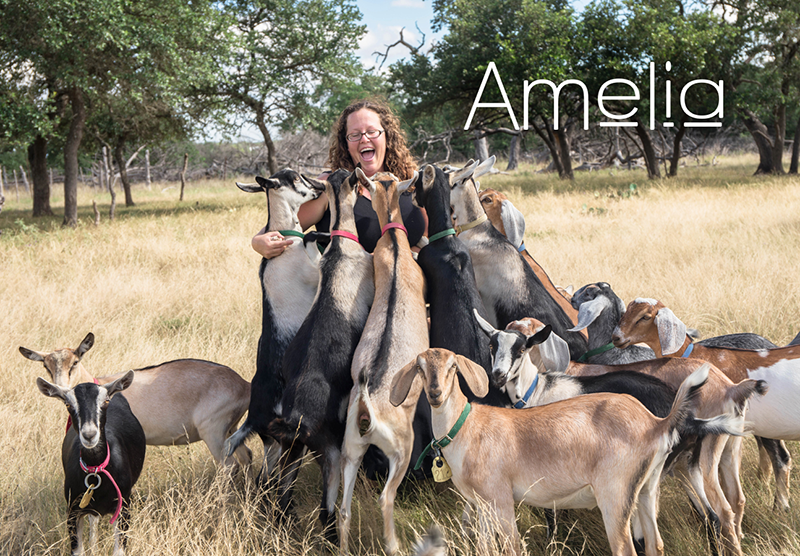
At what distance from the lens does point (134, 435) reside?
127 inches

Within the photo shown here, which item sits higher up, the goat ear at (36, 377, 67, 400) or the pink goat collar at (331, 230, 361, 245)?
the pink goat collar at (331, 230, 361, 245)

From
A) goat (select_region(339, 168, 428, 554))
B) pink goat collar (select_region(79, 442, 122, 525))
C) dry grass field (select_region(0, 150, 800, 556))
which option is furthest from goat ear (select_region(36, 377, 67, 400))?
goat (select_region(339, 168, 428, 554))

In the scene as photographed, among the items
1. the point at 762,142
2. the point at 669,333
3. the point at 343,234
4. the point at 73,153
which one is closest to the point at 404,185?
the point at 343,234

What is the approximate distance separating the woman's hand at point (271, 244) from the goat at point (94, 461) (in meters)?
1.17

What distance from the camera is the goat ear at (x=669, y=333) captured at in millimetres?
3211

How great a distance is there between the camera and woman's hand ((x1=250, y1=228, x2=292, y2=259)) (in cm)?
378

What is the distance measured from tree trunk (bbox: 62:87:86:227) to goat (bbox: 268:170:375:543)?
50.5 ft

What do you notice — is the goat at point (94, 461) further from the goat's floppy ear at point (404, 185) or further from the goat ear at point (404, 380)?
the goat's floppy ear at point (404, 185)

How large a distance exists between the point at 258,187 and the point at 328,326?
4.18ft

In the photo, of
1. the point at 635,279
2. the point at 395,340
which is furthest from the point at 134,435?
the point at 635,279

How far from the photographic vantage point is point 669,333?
3.21m

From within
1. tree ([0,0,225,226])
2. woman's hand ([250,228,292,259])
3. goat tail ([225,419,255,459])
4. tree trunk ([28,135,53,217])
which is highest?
tree ([0,0,225,226])

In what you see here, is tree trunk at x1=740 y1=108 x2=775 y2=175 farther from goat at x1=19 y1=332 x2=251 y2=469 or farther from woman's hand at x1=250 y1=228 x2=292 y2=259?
goat at x1=19 y1=332 x2=251 y2=469

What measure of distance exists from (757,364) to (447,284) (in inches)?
62.9
